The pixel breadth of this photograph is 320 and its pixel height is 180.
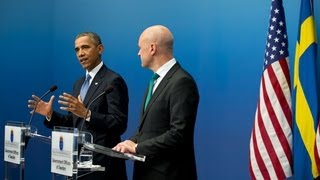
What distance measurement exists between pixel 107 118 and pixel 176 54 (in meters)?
1.40

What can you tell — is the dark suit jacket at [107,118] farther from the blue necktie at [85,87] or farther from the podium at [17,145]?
the podium at [17,145]

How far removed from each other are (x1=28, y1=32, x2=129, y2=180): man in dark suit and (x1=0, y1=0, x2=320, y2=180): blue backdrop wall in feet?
3.29

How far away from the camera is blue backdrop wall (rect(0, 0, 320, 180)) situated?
13.1ft

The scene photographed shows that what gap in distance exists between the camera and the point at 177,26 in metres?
4.54

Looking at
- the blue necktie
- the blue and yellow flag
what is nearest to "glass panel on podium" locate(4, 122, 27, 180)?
the blue necktie

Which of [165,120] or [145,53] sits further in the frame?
[145,53]

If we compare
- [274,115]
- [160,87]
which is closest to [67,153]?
[160,87]

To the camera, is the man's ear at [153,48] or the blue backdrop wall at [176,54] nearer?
the man's ear at [153,48]

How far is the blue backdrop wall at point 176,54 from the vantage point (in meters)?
4.00

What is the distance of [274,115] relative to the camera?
10.9ft

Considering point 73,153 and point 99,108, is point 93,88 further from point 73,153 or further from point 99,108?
point 73,153

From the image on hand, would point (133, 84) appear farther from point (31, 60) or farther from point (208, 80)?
point (31, 60)

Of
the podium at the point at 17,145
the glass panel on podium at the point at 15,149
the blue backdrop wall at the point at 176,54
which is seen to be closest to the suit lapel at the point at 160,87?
the podium at the point at 17,145

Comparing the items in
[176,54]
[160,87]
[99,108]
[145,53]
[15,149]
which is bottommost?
[15,149]
